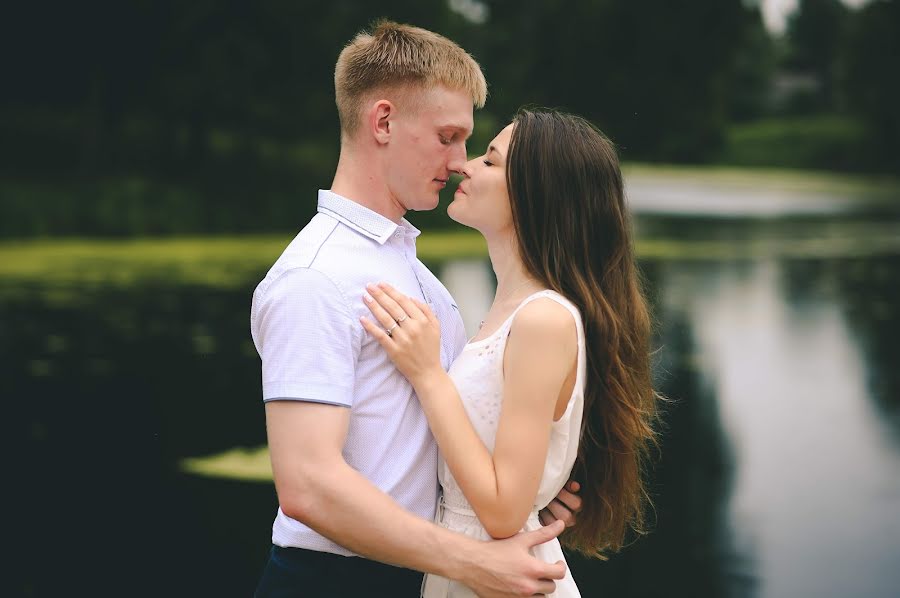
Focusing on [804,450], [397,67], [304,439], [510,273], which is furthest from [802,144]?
[304,439]

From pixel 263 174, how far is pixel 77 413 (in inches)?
888

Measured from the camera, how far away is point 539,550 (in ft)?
7.38

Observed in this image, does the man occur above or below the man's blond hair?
below

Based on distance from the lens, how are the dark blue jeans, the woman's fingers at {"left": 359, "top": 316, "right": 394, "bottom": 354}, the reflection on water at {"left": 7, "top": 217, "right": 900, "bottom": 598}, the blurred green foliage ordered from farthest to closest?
the blurred green foliage, the reflection on water at {"left": 7, "top": 217, "right": 900, "bottom": 598}, the dark blue jeans, the woman's fingers at {"left": 359, "top": 316, "right": 394, "bottom": 354}

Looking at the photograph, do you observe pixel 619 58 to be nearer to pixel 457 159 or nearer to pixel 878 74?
pixel 878 74

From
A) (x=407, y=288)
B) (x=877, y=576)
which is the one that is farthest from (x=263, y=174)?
(x=407, y=288)

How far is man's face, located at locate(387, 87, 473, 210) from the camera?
229cm

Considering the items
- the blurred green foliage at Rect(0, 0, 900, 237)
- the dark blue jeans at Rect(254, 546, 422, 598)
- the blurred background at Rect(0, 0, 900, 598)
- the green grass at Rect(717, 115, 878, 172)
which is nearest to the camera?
the dark blue jeans at Rect(254, 546, 422, 598)

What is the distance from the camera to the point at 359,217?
221cm

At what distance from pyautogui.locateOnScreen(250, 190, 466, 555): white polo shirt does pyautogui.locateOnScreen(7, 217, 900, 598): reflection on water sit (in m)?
2.81

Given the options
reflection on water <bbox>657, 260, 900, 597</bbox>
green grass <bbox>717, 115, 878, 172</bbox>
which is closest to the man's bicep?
reflection on water <bbox>657, 260, 900, 597</bbox>

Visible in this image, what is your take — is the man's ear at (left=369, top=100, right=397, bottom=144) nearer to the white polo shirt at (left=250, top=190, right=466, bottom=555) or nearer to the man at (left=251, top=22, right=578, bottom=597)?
the man at (left=251, top=22, right=578, bottom=597)

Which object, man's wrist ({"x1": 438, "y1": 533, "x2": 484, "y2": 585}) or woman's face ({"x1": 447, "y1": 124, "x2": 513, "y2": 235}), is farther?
woman's face ({"x1": 447, "y1": 124, "x2": 513, "y2": 235})

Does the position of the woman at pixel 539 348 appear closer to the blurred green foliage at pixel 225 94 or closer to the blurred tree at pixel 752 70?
the blurred green foliage at pixel 225 94
